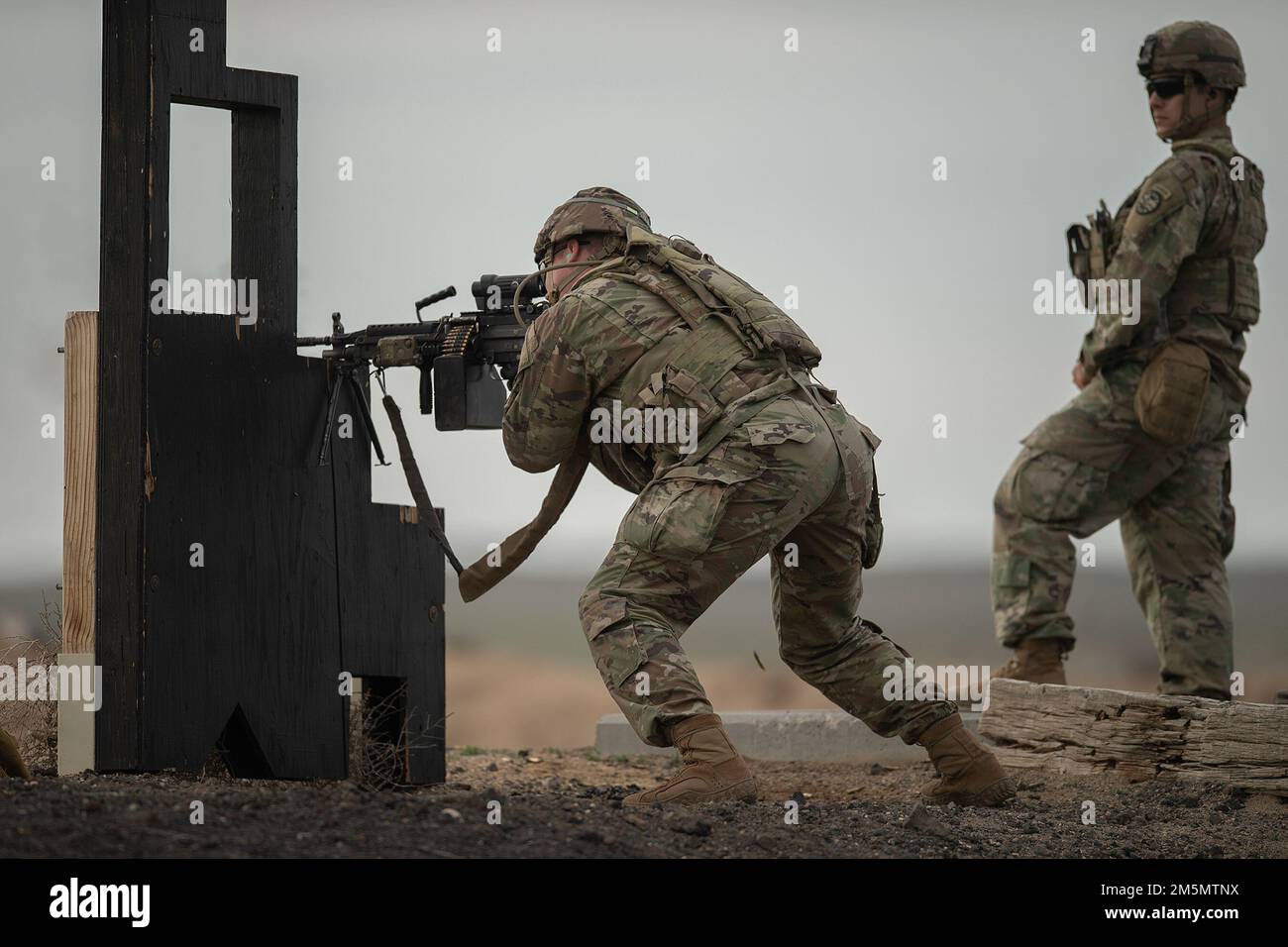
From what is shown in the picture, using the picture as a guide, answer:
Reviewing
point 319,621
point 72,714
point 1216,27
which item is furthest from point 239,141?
point 1216,27

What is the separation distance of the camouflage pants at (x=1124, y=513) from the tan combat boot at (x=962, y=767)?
186cm

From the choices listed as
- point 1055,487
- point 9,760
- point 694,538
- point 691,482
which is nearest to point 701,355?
point 691,482

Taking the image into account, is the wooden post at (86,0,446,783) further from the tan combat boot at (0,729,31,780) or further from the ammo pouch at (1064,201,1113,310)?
the ammo pouch at (1064,201,1113,310)

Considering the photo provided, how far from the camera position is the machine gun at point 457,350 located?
18.7 ft

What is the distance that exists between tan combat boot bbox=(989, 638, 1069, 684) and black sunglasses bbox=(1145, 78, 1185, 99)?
8.38ft

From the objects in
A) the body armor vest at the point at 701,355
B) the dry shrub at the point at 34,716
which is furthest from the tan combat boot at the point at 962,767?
the dry shrub at the point at 34,716

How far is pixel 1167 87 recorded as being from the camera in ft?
23.1

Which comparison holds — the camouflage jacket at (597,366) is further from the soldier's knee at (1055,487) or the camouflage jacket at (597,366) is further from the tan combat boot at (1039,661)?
the tan combat boot at (1039,661)

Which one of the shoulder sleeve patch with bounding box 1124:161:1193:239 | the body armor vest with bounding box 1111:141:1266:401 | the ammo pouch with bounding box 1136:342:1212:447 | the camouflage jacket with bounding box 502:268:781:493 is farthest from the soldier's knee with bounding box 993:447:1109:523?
the camouflage jacket with bounding box 502:268:781:493

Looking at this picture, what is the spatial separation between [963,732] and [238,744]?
8.63 ft

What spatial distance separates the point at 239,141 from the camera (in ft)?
19.7
